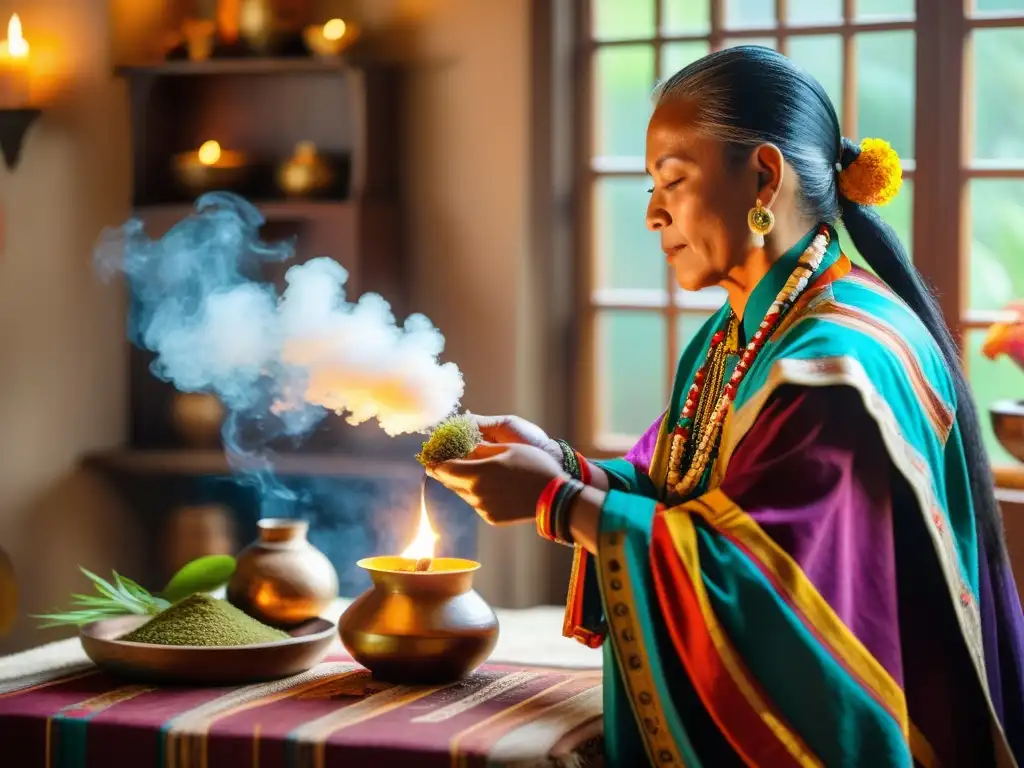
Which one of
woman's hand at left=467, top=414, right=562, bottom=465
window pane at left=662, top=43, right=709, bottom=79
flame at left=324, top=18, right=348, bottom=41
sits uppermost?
flame at left=324, top=18, right=348, bottom=41

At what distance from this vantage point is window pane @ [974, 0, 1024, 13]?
309 centimetres

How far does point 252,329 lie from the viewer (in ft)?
8.82

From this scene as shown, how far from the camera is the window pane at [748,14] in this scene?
10.8 feet

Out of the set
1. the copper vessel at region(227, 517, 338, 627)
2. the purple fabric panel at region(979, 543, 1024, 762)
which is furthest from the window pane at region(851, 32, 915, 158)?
the copper vessel at region(227, 517, 338, 627)

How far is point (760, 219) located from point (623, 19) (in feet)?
5.23

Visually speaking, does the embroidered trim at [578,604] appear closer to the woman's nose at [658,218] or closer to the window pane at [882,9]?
the woman's nose at [658,218]

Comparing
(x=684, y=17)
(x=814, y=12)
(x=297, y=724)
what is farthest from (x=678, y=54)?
(x=297, y=724)

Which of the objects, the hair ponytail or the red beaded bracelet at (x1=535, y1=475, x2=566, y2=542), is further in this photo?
the hair ponytail

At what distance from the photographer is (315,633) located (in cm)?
227

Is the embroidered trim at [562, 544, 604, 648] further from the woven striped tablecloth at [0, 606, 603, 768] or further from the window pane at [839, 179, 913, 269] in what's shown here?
the window pane at [839, 179, 913, 269]

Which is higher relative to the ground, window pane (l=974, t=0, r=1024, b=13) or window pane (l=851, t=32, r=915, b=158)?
window pane (l=974, t=0, r=1024, b=13)

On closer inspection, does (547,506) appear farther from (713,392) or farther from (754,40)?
(754,40)

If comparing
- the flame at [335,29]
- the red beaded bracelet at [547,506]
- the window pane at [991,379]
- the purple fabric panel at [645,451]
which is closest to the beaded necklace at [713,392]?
the purple fabric panel at [645,451]

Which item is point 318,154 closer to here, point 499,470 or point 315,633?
point 315,633
